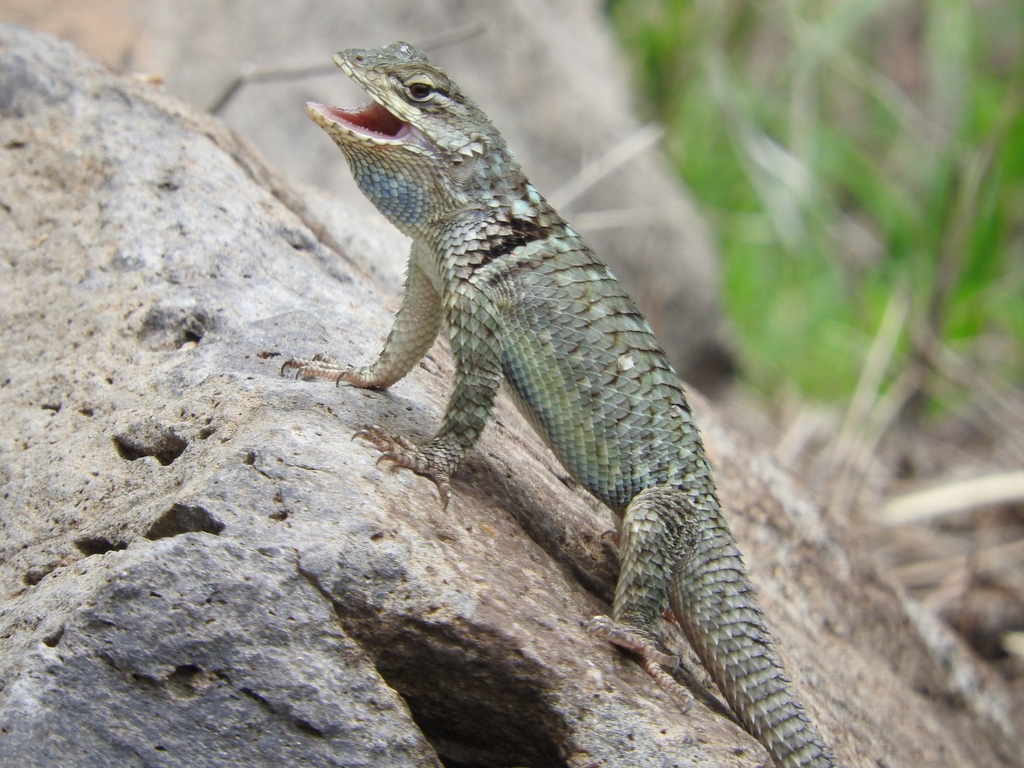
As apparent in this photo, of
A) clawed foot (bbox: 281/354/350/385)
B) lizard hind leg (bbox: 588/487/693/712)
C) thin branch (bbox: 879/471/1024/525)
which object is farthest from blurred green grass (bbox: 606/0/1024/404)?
clawed foot (bbox: 281/354/350/385)

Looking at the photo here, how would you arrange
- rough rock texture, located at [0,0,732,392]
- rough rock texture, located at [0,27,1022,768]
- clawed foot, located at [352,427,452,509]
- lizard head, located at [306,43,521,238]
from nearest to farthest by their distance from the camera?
1. rough rock texture, located at [0,27,1022,768]
2. clawed foot, located at [352,427,452,509]
3. lizard head, located at [306,43,521,238]
4. rough rock texture, located at [0,0,732,392]

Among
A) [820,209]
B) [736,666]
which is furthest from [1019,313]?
[736,666]

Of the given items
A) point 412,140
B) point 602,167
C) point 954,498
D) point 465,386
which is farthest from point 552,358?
point 954,498

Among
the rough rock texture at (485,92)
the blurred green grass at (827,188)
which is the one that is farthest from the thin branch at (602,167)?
the blurred green grass at (827,188)

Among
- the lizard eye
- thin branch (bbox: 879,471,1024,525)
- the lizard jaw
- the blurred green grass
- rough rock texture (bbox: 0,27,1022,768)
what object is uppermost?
the blurred green grass

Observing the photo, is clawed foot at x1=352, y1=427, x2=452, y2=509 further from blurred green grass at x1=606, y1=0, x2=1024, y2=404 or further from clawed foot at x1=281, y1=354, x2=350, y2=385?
blurred green grass at x1=606, y1=0, x2=1024, y2=404

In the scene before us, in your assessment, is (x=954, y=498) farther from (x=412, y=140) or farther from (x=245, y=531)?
(x=245, y=531)

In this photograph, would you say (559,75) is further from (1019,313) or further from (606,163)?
(1019,313)

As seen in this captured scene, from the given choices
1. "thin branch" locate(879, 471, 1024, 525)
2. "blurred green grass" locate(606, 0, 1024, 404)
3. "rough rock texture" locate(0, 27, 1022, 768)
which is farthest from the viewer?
A: "blurred green grass" locate(606, 0, 1024, 404)
